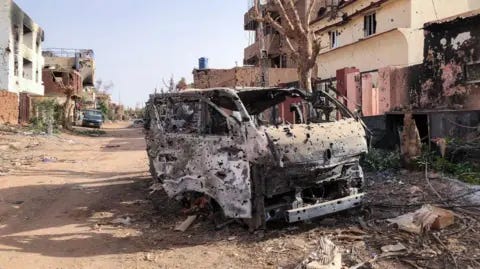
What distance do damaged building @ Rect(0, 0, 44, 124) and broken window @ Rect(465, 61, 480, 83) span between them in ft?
76.5

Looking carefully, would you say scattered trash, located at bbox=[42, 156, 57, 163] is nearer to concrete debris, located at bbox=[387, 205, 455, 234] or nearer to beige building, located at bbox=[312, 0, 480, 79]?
concrete debris, located at bbox=[387, 205, 455, 234]

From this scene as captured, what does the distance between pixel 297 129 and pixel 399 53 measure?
594 inches

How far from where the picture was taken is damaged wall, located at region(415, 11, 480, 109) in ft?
39.4

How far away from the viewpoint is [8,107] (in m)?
27.4

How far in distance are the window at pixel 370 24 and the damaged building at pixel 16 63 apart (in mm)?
19359

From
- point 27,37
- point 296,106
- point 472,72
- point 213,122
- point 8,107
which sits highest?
point 27,37

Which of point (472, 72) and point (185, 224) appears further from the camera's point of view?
point (472, 72)

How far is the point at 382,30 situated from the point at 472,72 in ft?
31.8

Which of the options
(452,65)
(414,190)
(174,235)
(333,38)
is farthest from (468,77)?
(333,38)

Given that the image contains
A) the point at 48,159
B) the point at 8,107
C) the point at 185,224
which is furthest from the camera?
the point at 8,107

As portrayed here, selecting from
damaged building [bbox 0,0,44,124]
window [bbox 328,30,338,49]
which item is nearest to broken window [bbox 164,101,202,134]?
window [bbox 328,30,338,49]

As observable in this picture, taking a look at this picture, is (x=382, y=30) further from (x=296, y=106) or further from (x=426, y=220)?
(x=426, y=220)

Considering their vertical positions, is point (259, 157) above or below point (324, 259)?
above

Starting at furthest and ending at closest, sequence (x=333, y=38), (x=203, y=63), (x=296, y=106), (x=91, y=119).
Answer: (x=91, y=119), (x=203, y=63), (x=333, y=38), (x=296, y=106)
